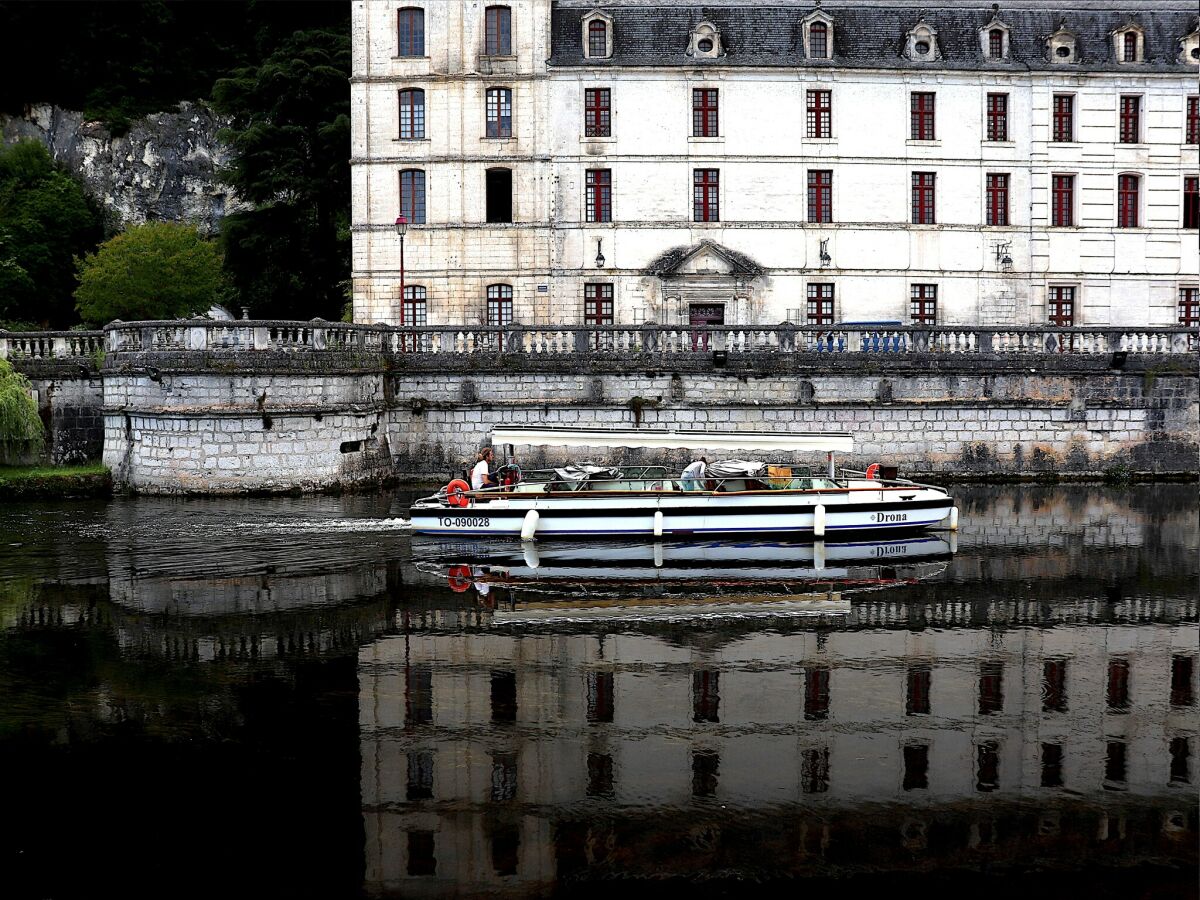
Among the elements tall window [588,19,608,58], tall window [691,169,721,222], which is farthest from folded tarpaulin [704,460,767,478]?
tall window [588,19,608,58]

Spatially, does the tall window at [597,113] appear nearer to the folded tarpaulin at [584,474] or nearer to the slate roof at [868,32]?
the slate roof at [868,32]

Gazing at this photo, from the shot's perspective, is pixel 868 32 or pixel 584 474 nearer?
pixel 584 474

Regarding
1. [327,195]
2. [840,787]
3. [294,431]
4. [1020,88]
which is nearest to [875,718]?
[840,787]

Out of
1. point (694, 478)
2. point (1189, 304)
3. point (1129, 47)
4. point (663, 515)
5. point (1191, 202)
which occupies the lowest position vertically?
point (663, 515)

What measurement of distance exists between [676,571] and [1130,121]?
1121 inches

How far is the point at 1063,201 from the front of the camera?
133 ft

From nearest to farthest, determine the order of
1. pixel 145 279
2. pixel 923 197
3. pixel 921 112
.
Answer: pixel 921 112, pixel 923 197, pixel 145 279

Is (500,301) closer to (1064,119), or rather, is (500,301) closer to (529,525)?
(529,525)

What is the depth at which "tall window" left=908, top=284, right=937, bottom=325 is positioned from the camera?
40.1 metres

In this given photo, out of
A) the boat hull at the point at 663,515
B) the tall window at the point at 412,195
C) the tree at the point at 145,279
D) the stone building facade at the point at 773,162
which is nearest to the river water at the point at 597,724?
the boat hull at the point at 663,515

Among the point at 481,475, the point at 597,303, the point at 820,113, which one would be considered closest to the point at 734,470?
the point at 481,475

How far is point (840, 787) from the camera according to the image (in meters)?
10.7

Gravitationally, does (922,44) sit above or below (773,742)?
above

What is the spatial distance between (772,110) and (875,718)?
98.5 feet
